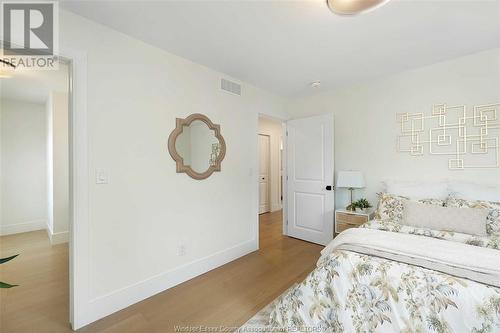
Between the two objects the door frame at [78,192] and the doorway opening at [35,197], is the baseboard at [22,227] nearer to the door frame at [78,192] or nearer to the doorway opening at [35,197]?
the doorway opening at [35,197]

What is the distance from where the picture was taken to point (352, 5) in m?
1.55

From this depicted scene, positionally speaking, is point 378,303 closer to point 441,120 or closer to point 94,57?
point 441,120

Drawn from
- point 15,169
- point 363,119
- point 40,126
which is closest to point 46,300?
point 15,169

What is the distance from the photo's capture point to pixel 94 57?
74.5 inches

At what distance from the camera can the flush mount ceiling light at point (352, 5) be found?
1.50 m

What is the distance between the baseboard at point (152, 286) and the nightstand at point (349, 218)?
144 centimetres

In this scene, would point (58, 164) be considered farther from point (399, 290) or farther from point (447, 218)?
point (447, 218)

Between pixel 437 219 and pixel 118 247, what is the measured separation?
3.01m

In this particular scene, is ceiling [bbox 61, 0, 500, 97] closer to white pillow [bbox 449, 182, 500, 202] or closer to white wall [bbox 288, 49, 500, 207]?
white wall [bbox 288, 49, 500, 207]

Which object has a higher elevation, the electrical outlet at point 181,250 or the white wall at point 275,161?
the white wall at point 275,161

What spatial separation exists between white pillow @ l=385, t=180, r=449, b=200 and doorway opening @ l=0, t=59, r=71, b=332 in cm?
365

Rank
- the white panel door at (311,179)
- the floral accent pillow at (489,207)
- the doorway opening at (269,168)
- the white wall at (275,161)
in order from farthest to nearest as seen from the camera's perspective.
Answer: the white wall at (275,161) < the doorway opening at (269,168) < the white panel door at (311,179) < the floral accent pillow at (489,207)

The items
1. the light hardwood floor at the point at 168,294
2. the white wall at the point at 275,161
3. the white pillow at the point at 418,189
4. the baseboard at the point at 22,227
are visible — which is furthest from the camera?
the white wall at the point at 275,161

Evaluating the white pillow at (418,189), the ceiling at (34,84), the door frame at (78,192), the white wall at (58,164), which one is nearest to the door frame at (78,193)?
the door frame at (78,192)
